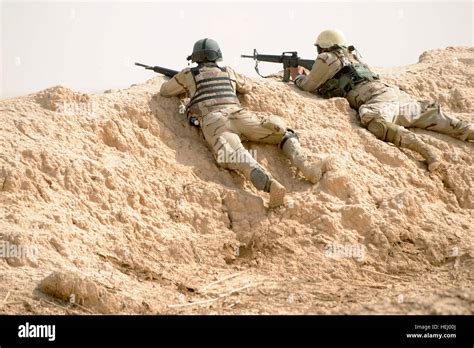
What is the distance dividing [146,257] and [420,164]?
3.94 m

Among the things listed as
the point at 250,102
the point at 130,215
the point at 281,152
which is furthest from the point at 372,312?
the point at 250,102

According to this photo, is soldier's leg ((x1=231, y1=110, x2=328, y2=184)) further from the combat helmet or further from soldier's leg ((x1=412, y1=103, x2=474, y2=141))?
soldier's leg ((x1=412, y1=103, x2=474, y2=141))

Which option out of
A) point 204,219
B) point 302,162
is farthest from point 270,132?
point 204,219

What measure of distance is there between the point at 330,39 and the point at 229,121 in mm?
2453

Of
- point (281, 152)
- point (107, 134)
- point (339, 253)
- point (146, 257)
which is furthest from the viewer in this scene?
point (281, 152)

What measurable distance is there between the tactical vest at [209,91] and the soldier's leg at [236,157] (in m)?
0.19

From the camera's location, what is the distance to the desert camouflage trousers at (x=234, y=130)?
34.2ft

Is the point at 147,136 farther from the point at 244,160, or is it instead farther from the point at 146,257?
the point at 146,257

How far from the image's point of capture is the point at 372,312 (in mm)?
7102

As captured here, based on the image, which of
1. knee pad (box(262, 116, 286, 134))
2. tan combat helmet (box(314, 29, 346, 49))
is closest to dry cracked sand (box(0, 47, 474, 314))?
knee pad (box(262, 116, 286, 134))

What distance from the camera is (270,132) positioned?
35.1 ft

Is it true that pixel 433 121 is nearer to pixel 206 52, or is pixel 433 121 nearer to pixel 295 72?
Answer: pixel 295 72

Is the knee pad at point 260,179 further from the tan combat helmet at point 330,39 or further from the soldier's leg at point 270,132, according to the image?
the tan combat helmet at point 330,39

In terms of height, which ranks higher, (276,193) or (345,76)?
(345,76)
